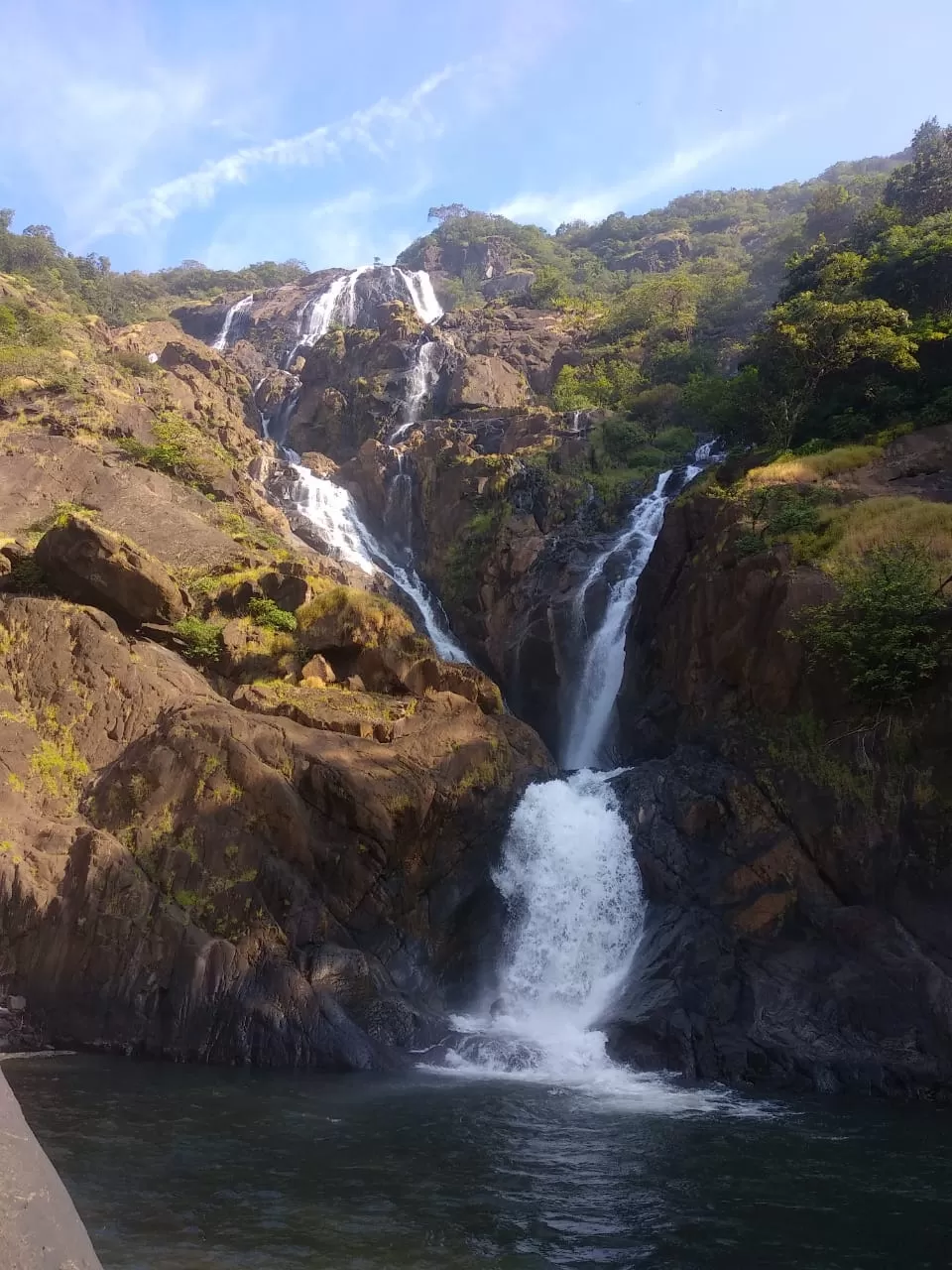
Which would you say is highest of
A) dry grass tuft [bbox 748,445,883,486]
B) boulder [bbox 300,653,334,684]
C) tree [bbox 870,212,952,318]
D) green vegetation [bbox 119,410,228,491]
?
tree [bbox 870,212,952,318]

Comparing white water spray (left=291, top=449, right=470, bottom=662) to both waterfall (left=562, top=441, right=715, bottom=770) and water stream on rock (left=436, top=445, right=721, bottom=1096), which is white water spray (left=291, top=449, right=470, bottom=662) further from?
water stream on rock (left=436, top=445, right=721, bottom=1096)

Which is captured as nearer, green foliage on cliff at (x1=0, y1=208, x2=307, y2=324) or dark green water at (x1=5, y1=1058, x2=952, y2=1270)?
dark green water at (x1=5, y1=1058, x2=952, y2=1270)

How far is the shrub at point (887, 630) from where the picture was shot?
21.2 metres

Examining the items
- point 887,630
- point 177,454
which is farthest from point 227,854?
point 177,454

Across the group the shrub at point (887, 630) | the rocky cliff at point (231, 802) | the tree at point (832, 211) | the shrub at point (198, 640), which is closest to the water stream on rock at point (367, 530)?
the rocky cliff at point (231, 802)

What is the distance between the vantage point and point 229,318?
91.8 meters

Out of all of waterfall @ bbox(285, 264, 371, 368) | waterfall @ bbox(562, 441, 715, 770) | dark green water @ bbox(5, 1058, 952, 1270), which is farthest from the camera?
waterfall @ bbox(285, 264, 371, 368)

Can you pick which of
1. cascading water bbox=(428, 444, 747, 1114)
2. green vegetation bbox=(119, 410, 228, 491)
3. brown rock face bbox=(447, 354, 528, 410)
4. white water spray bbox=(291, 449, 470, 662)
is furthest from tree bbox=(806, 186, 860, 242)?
cascading water bbox=(428, 444, 747, 1114)

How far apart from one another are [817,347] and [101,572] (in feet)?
87.2

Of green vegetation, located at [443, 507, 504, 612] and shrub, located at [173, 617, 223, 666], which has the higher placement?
green vegetation, located at [443, 507, 504, 612]

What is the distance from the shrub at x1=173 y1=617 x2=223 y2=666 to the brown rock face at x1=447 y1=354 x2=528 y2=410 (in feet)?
116

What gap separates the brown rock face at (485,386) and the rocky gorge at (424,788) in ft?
73.3

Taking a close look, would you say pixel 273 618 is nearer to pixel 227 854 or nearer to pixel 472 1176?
pixel 227 854

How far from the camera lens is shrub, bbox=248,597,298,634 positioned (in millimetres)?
28516
